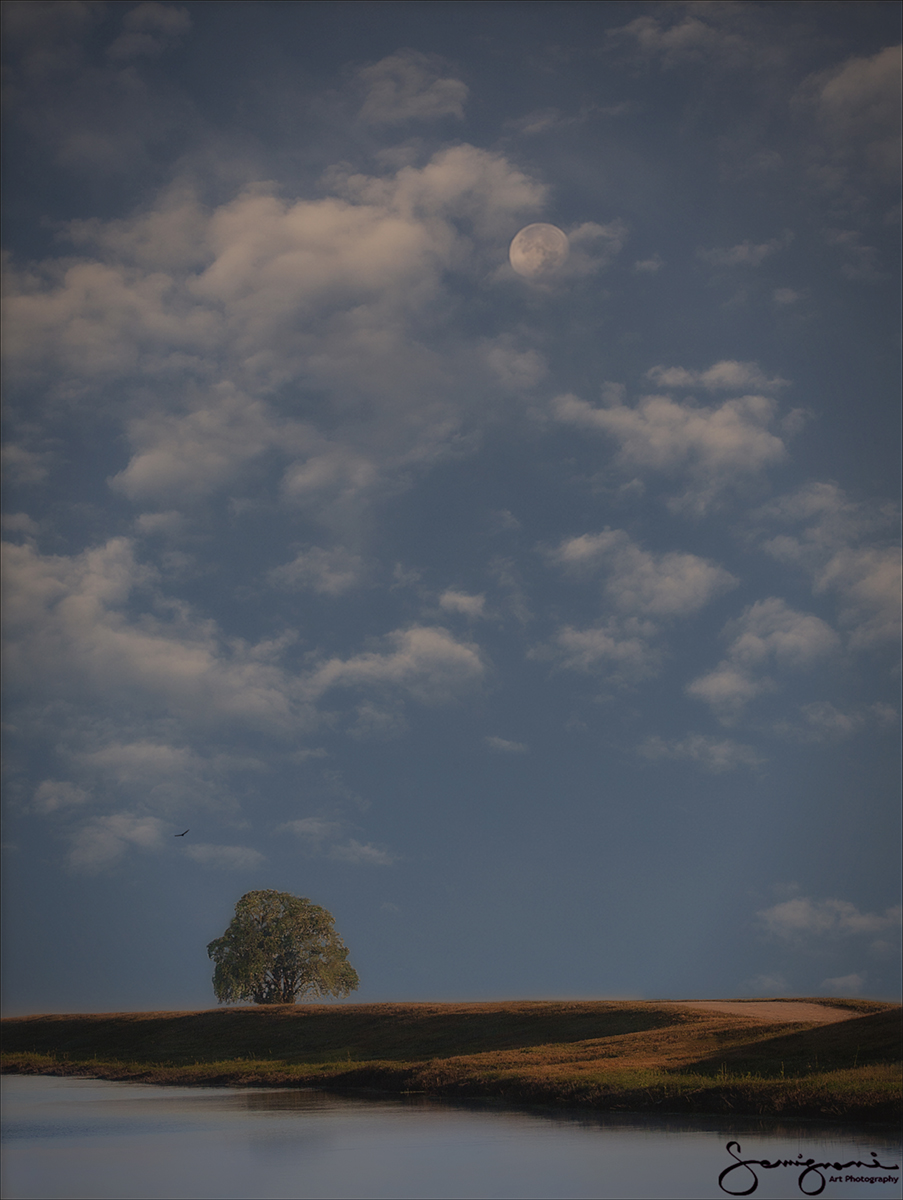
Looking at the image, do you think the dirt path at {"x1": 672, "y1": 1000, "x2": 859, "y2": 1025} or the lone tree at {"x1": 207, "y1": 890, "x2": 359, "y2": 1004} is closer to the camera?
the dirt path at {"x1": 672, "y1": 1000, "x2": 859, "y2": 1025}

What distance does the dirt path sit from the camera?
161ft

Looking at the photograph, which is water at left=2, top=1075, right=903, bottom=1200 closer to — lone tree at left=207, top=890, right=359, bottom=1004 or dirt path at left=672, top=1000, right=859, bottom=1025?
dirt path at left=672, top=1000, right=859, bottom=1025

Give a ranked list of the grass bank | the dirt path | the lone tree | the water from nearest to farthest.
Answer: the water → the grass bank → the dirt path → the lone tree

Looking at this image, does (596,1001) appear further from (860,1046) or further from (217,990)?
(217,990)

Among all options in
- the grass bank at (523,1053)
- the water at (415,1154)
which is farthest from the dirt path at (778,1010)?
the water at (415,1154)

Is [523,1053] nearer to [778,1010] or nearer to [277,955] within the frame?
[778,1010]

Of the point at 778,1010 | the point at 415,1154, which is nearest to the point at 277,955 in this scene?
the point at 778,1010

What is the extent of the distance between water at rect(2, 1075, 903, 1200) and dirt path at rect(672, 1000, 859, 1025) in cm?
2252

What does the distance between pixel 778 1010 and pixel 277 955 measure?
142 feet

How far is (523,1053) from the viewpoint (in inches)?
1677

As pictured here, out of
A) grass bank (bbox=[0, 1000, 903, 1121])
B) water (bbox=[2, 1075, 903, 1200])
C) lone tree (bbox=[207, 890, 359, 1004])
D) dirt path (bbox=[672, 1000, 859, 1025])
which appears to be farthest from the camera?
lone tree (bbox=[207, 890, 359, 1004])
